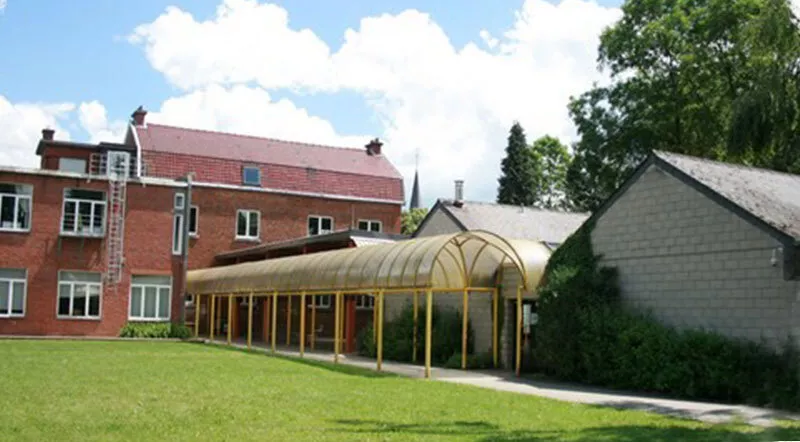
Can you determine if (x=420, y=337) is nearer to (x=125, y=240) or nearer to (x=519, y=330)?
(x=519, y=330)

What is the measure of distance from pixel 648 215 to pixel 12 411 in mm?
13007

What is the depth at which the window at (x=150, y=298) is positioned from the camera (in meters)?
38.5

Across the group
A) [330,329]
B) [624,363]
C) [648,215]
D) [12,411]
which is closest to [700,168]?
[648,215]

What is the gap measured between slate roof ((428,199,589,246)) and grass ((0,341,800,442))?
402 inches

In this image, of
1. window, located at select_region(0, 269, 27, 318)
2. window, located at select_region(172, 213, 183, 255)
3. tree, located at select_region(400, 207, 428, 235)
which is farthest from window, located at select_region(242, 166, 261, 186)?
tree, located at select_region(400, 207, 428, 235)

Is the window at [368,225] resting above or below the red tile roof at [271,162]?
below

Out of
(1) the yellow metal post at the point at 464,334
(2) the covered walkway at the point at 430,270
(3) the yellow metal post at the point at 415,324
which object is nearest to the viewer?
(2) the covered walkway at the point at 430,270

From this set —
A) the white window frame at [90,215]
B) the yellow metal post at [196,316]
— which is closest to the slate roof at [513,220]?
the yellow metal post at [196,316]

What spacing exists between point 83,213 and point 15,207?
267 cm

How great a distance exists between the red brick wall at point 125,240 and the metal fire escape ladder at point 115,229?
0.27m

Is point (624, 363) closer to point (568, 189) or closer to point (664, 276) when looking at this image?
point (664, 276)

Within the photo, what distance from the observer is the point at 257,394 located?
1502 centimetres

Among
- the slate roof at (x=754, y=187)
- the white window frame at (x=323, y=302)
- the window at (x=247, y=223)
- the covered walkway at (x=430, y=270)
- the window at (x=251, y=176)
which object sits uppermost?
the window at (x=251, y=176)

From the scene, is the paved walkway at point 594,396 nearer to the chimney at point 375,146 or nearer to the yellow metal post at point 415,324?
the yellow metal post at point 415,324
